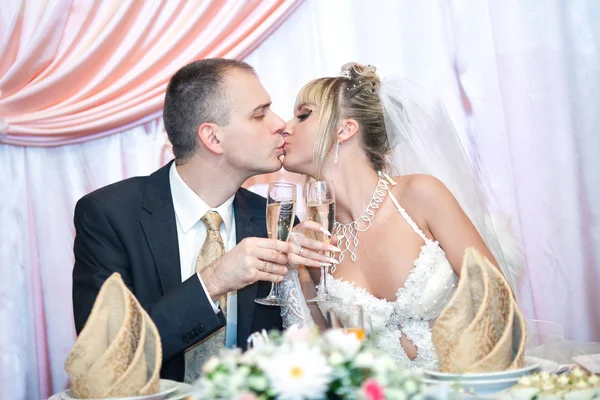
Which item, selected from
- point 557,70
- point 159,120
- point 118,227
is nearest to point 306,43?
point 159,120

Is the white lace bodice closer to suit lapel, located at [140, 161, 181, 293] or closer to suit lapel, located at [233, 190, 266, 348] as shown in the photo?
suit lapel, located at [233, 190, 266, 348]

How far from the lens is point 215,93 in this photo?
2994 millimetres

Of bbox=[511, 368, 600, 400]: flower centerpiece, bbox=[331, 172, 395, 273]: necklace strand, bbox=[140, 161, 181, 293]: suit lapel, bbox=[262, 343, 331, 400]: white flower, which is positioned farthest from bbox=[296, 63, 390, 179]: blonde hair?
bbox=[262, 343, 331, 400]: white flower

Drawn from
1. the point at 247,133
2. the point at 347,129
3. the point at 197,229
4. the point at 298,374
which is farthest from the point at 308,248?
the point at 298,374

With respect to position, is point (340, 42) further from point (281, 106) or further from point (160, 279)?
point (160, 279)

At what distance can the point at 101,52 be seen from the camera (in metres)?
3.42

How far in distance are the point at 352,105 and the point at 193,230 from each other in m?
0.88

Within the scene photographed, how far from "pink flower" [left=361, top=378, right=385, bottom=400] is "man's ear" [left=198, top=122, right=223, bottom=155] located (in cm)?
199

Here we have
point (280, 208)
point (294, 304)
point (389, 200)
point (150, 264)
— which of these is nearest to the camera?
point (280, 208)

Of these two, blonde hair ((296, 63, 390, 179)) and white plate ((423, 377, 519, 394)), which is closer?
white plate ((423, 377, 519, 394))

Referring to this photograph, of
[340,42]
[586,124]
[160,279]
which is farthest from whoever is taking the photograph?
[340,42]

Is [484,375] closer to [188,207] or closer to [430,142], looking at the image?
[188,207]

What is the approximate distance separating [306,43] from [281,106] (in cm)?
34

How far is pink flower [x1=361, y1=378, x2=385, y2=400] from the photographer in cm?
108
